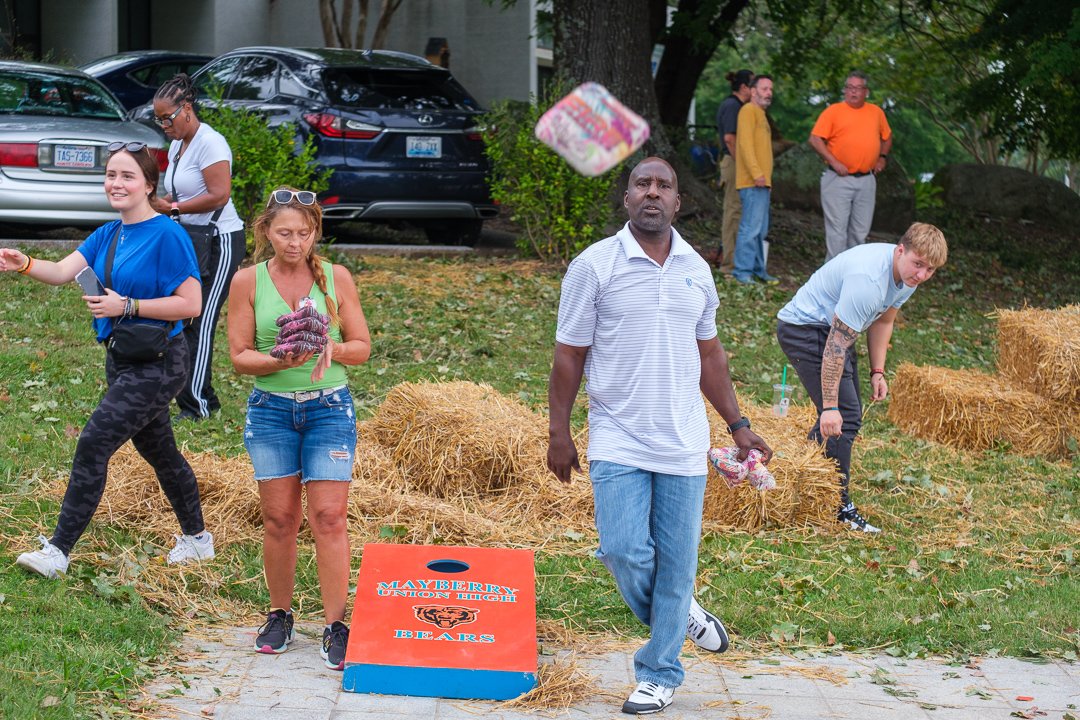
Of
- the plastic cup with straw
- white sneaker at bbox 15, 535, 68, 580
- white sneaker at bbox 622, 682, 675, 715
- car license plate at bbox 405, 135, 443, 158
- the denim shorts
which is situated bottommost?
white sneaker at bbox 622, 682, 675, 715

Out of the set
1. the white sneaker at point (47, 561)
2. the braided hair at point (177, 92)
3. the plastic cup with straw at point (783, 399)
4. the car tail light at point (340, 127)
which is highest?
the braided hair at point (177, 92)

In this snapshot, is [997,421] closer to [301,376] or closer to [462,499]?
[462,499]

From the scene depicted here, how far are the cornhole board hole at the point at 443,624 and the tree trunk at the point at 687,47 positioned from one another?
13390 millimetres

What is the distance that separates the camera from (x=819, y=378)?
6.89 meters

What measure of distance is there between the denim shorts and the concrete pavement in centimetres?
71

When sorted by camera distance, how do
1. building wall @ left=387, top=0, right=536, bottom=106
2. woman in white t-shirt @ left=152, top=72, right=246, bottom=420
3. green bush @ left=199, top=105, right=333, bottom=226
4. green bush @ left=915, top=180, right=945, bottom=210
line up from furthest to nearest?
building wall @ left=387, top=0, right=536, bottom=106
green bush @ left=915, top=180, right=945, bottom=210
green bush @ left=199, top=105, right=333, bottom=226
woman in white t-shirt @ left=152, top=72, right=246, bottom=420

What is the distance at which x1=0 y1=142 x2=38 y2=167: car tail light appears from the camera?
1101 centimetres

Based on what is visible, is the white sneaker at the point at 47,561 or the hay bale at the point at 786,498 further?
the hay bale at the point at 786,498

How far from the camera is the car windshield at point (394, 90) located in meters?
12.7

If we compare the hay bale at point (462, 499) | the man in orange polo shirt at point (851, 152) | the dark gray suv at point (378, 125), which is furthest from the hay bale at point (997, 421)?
the dark gray suv at point (378, 125)

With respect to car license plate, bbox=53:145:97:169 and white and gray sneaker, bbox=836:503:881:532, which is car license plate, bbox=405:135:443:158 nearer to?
car license plate, bbox=53:145:97:169

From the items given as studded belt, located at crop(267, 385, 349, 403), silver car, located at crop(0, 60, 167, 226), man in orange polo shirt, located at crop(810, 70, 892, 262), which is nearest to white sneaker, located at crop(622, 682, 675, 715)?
studded belt, located at crop(267, 385, 349, 403)

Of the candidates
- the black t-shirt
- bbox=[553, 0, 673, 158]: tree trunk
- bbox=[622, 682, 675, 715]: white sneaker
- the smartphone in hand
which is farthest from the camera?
bbox=[553, 0, 673, 158]: tree trunk

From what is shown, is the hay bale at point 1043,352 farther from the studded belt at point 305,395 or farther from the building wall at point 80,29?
the building wall at point 80,29
